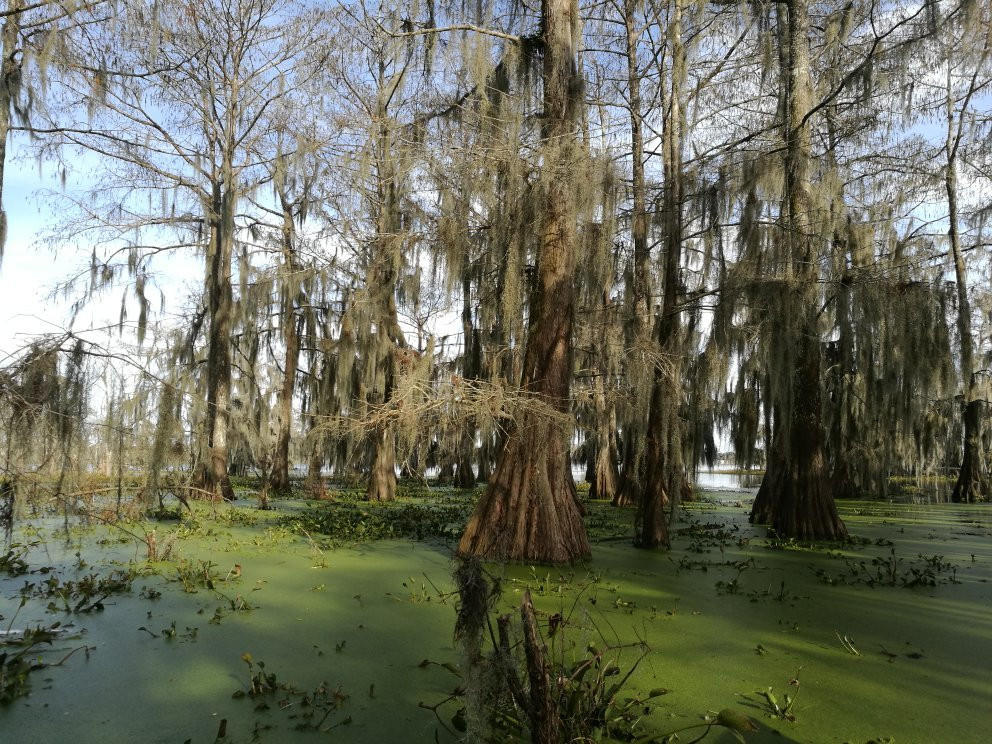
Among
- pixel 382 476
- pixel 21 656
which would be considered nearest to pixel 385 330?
pixel 382 476

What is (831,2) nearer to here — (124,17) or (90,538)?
(124,17)

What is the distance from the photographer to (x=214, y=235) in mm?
12438

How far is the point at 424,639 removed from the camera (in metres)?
3.73

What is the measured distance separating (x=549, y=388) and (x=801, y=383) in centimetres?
373

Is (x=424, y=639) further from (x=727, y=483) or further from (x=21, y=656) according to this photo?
(x=727, y=483)

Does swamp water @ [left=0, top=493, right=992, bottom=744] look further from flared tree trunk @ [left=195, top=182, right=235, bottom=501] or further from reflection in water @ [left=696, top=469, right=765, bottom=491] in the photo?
reflection in water @ [left=696, top=469, right=765, bottom=491]

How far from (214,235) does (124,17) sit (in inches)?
260

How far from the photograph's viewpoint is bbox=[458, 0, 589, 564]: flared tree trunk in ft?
20.1

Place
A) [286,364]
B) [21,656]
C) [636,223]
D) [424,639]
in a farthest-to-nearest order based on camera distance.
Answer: [286,364] < [636,223] < [424,639] < [21,656]

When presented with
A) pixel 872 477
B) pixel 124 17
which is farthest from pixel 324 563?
pixel 872 477

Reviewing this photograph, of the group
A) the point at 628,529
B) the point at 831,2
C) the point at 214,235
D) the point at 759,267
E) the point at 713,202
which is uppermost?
the point at 831,2

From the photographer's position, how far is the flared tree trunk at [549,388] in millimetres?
6125

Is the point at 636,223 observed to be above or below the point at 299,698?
above

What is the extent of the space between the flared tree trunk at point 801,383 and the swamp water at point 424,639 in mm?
1115
